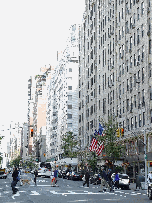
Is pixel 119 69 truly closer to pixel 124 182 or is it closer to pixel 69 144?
pixel 69 144

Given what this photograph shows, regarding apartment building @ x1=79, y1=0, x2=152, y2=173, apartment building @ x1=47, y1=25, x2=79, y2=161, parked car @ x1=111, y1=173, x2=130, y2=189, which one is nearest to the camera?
parked car @ x1=111, y1=173, x2=130, y2=189

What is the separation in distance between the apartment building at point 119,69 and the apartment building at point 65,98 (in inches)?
1015

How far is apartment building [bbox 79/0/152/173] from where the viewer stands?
64375mm

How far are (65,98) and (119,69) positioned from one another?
211 ft

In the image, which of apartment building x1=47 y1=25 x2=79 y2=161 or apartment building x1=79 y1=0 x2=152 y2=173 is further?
apartment building x1=47 y1=25 x2=79 y2=161

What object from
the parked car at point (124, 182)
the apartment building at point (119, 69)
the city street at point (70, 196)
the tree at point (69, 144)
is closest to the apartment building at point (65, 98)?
the apartment building at point (119, 69)

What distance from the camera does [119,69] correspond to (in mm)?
76750

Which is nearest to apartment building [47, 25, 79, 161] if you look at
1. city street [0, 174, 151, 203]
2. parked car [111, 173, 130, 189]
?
city street [0, 174, 151, 203]

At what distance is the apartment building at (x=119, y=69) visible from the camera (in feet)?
211

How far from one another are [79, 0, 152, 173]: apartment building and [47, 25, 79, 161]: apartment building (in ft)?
84.6

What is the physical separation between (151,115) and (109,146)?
8.87 meters

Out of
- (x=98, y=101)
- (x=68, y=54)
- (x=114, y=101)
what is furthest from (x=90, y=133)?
(x=68, y=54)

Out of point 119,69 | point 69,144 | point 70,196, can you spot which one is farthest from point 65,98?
point 70,196

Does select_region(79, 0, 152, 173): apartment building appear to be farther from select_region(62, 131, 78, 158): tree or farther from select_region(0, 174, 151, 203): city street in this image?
select_region(0, 174, 151, 203): city street
